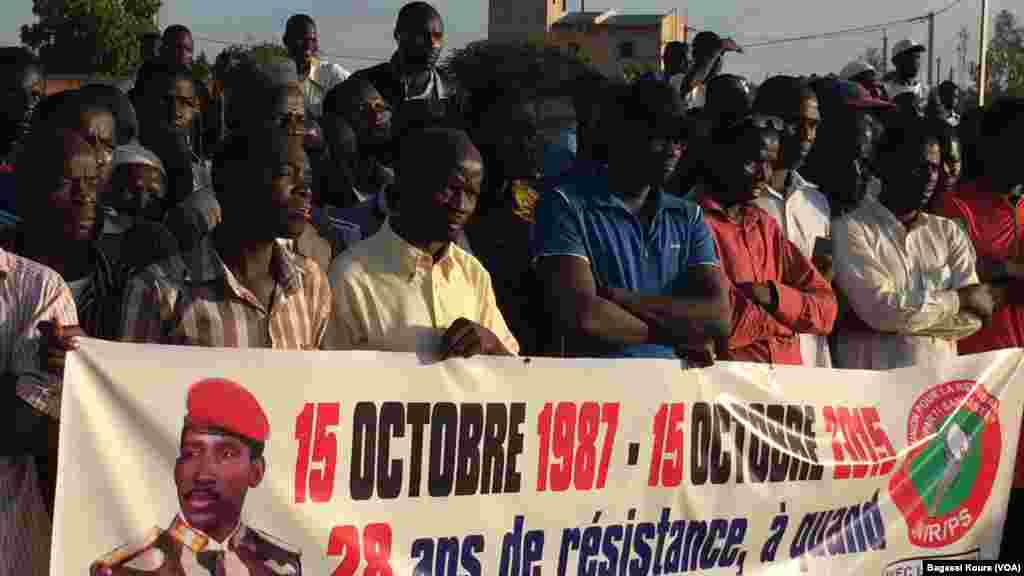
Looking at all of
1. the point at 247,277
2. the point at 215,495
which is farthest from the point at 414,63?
the point at 215,495

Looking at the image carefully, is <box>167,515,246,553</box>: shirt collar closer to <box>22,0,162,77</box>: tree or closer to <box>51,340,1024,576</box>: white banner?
<box>51,340,1024,576</box>: white banner

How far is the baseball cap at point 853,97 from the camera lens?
7676mm

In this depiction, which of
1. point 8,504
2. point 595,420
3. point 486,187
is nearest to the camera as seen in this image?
point 8,504

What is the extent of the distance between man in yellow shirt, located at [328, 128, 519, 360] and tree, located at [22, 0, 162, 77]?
110 feet

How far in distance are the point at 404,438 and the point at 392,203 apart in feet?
3.06

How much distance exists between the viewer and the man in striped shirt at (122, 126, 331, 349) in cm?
416

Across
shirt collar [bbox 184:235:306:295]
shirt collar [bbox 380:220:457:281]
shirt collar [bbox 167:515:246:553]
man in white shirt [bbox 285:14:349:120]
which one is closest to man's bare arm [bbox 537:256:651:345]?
shirt collar [bbox 380:220:457:281]

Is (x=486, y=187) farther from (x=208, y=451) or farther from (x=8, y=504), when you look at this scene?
(x=8, y=504)

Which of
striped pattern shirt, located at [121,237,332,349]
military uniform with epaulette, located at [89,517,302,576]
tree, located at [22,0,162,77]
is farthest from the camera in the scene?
tree, located at [22,0,162,77]

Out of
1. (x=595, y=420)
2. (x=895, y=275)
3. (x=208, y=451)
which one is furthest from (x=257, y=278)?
(x=895, y=275)

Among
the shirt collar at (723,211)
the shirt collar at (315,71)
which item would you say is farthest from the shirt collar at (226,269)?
the shirt collar at (315,71)

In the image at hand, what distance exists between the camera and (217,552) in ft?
13.6

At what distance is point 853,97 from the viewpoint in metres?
7.84

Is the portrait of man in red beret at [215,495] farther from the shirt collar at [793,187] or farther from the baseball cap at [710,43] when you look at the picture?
the baseball cap at [710,43]
